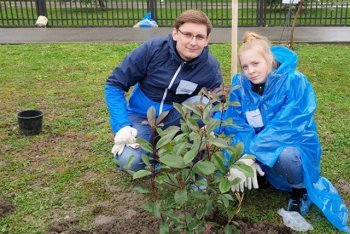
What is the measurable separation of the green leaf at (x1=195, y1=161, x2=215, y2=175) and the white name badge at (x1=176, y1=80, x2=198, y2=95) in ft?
4.97

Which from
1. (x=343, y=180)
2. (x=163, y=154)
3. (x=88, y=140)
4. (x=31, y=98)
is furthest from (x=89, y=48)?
(x=163, y=154)

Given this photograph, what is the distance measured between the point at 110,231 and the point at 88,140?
62.6 inches

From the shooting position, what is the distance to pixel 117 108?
312 centimetres

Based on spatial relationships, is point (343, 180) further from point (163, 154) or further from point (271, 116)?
point (163, 154)

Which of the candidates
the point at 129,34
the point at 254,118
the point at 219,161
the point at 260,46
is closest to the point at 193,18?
the point at 260,46

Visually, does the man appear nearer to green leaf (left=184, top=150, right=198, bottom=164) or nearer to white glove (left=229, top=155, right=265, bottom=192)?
white glove (left=229, top=155, right=265, bottom=192)

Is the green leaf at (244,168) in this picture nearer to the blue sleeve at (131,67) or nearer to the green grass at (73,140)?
the green grass at (73,140)

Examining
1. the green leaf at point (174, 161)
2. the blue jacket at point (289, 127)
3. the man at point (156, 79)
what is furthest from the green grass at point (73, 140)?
Result: the green leaf at point (174, 161)

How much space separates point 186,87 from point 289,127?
2.84ft

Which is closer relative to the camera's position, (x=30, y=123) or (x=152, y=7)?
(x=30, y=123)

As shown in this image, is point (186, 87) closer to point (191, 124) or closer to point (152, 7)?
point (191, 124)

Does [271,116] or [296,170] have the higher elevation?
[271,116]

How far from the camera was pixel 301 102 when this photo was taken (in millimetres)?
2738

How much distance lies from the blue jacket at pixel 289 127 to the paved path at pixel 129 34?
5936 millimetres
